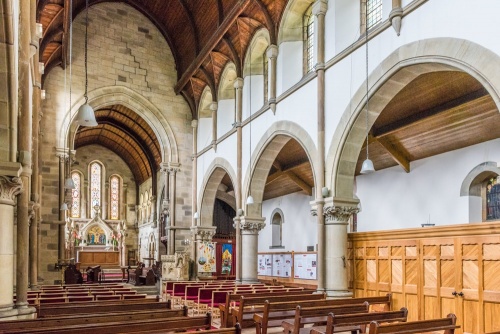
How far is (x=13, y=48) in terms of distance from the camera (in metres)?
6.40

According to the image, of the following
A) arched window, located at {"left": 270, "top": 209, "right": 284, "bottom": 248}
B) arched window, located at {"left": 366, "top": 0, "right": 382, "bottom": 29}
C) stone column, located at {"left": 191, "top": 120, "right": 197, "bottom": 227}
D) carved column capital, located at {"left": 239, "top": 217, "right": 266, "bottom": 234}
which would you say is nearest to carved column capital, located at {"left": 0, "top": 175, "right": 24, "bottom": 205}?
arched window, located at {"left": 366, "top": 0, "right": 382, "bottom": 29}

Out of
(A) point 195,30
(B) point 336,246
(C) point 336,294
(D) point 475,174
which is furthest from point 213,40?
(C) point 336,294

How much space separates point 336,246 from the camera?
11.0 meters

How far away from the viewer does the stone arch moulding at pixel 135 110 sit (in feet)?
65.4

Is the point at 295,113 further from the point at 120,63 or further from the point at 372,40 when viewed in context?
the point at 120,63

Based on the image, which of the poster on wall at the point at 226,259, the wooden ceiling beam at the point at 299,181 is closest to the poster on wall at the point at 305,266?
the wooden ceiling beam at the point at 299,181

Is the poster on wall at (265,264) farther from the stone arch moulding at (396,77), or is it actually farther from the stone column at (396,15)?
the stone column at (396,15)

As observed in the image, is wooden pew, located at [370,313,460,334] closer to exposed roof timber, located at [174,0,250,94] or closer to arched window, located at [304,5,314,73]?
arched window, located at [304,5,314,73]

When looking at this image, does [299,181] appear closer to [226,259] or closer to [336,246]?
[226,259]

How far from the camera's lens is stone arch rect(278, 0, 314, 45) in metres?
13.8

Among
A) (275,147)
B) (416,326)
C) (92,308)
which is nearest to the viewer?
(416,326)

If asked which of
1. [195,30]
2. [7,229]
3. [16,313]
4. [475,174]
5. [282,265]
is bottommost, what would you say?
[282,265]

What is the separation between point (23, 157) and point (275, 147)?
359 inches

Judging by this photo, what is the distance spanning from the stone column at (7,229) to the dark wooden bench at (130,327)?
99cm
